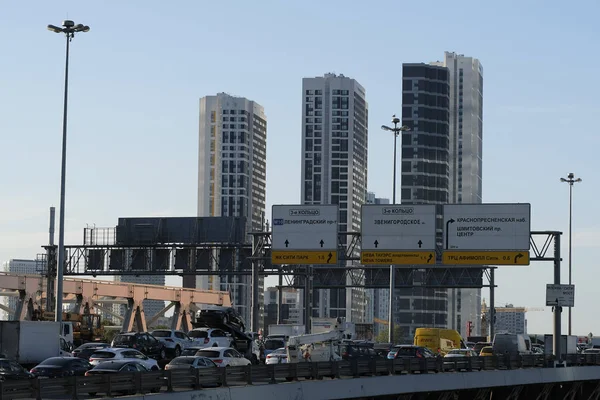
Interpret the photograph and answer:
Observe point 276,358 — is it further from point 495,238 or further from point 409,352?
point 495,238

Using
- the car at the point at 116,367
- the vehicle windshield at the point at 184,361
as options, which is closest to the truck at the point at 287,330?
the vehicle windshield at the point at 184,361

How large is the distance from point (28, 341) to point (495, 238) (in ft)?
85.1

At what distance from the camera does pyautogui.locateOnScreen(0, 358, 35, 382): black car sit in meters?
41.4

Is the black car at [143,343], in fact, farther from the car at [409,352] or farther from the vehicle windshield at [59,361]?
the vehicle windshield at [59,361]

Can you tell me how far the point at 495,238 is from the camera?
220 feet

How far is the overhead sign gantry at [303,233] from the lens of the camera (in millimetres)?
70188

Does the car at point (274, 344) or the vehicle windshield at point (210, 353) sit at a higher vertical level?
the vehicle windshield at point (210, 353)

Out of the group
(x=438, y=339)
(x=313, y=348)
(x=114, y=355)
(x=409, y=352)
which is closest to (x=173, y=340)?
(x=313, y=348)

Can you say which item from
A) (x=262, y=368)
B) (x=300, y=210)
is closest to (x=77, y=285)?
(x=300, y=210)

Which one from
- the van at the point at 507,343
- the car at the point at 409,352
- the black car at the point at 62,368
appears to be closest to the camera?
the black car at the point at 62,368

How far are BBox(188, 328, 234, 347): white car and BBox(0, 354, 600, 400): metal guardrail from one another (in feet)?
45.9

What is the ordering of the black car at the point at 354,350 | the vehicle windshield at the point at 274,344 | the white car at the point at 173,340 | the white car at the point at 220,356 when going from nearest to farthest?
1. the white car at the point at 220,356
2. the black car at the point at 354,350
3. the white car at the point at 173,340
4. the vehicle windshield at the point at 274,344

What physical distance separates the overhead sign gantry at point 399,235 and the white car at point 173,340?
489 inches

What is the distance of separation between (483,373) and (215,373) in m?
20.7
